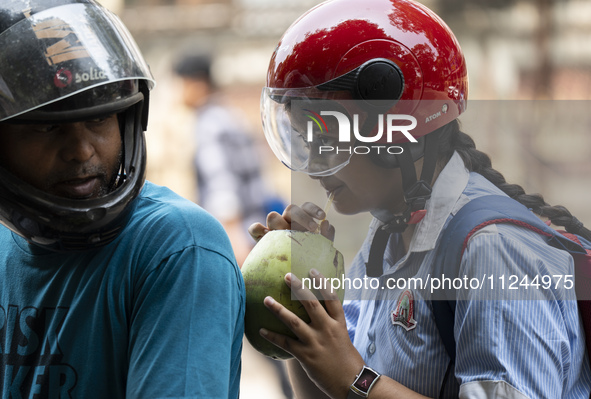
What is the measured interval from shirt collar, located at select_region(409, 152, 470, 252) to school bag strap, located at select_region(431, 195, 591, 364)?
2.0 inches

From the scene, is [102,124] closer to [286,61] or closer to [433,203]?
[286,61]

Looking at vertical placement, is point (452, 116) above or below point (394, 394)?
above

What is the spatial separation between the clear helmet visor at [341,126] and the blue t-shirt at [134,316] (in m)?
0.52

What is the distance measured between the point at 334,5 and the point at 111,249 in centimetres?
103

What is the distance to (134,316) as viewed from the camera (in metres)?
1.71

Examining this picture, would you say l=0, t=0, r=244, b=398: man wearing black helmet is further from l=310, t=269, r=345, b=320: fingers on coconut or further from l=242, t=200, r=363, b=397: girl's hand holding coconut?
l=310, t=269, r=345, b=320: fingers on coconut

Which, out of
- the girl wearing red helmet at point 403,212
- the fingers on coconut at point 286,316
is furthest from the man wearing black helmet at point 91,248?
the girl wearing red helmet at point 403,212

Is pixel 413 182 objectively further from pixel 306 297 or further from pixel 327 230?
pixel 306 297

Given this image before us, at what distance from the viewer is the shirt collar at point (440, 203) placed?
6.96 ft

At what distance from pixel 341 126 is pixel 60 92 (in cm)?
83

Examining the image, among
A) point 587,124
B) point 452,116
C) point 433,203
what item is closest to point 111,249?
point 433,203

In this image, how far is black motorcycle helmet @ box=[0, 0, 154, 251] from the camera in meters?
1.76

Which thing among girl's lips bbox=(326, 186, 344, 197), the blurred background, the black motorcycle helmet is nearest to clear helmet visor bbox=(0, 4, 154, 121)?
the black motorcycle helmet

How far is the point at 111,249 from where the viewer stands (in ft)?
5.94
